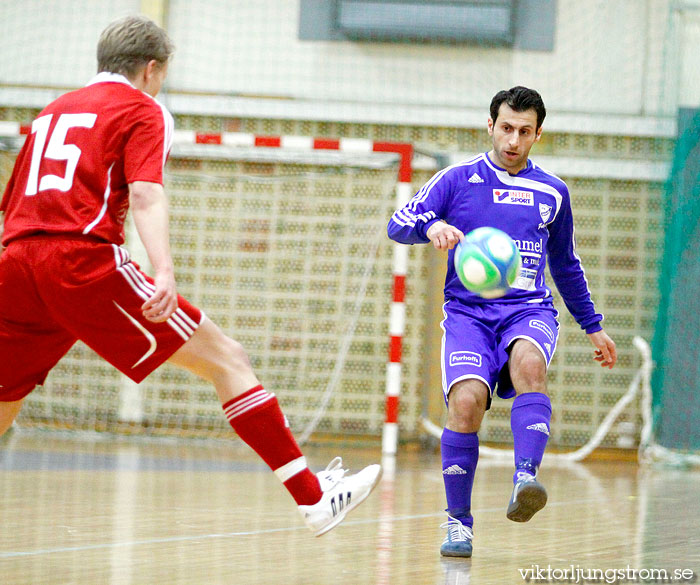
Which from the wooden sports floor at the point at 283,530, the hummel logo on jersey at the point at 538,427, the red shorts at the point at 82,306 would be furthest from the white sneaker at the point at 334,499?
the red shorts at the point at 82,306

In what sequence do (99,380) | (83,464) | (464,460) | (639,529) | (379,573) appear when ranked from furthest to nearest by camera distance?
(99,380), (83,464), (639,529), (464,460), (379,573)

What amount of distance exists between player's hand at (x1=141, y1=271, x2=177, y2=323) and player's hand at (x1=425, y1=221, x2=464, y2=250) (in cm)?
98

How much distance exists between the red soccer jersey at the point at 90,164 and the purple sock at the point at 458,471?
54.2 inches

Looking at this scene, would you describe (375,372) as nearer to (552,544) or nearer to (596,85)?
(596,85)

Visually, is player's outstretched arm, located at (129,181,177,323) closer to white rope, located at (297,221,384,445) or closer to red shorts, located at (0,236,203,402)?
red shorts, located at (0,236,203,402)

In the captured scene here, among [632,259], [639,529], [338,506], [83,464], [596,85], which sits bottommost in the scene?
[83,464]

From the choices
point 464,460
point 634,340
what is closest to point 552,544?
point 464,460

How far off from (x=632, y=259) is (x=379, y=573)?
6533 millimetres

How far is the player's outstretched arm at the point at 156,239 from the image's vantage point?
9.71 ft

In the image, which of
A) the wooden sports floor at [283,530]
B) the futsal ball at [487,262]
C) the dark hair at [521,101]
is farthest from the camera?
the dark hair at [521,101]

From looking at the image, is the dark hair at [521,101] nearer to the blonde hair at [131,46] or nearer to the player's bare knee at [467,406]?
the player's bare knee at [467,406]

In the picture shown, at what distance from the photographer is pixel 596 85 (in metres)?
9.32

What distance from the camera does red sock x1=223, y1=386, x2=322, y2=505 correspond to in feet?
10.8

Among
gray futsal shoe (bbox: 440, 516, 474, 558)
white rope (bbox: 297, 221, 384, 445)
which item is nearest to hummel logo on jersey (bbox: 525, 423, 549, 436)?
gray futsal shoe (bbox: 440, 516, 474, 558)
